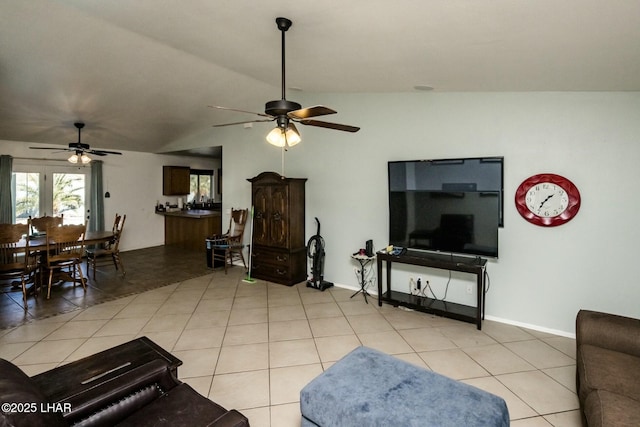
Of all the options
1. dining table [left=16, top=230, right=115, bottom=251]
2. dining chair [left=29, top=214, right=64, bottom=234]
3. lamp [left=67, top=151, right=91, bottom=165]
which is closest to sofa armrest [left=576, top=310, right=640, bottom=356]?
dining table [left=16, top=230, right=115, bottom=251]

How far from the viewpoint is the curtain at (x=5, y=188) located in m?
5.49

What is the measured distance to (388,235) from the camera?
4363 mm

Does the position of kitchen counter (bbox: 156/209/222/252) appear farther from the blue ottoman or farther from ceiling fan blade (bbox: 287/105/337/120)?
the blue ottoman

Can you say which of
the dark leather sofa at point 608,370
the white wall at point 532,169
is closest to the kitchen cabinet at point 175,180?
the white wall at point 532,169

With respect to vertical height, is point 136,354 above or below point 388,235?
below

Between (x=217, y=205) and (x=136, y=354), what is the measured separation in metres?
7.64

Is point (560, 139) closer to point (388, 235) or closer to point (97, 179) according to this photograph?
point (388, 235)

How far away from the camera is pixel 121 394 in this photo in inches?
61.3

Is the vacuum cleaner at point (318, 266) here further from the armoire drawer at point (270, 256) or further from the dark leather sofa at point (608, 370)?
the dark leather sofa at point (608, 370)

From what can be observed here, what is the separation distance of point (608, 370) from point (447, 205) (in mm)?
2140

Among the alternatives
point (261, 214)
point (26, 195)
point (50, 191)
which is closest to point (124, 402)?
point (261, 214)

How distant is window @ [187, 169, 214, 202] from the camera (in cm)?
911

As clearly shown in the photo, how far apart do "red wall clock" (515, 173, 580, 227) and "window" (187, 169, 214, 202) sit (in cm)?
817

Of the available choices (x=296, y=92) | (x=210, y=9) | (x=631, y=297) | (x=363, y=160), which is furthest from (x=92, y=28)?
(x=631, y=297)
